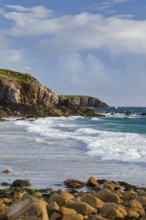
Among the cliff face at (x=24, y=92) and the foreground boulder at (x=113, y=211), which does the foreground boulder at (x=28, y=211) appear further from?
the cliff face at (x=24, y=92)

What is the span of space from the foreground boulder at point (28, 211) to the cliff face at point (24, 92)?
90.7 m

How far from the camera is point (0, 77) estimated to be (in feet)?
344

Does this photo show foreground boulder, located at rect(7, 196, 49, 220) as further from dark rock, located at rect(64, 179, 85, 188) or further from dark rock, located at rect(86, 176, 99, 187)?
dark rock, located at rect(86, 176, 99, 187)

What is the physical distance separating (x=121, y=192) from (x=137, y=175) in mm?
4382

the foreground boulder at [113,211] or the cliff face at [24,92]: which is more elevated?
the cliff face at [24,92]

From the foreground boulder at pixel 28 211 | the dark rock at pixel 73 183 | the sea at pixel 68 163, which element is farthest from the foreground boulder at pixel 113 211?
the sea at pixel 68 163

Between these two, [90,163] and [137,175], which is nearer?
[137,175]

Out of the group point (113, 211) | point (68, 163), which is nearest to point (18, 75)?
point (68, 163)

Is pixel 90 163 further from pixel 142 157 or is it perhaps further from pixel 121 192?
pixel 121 192

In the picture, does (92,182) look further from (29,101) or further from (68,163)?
(29,101)

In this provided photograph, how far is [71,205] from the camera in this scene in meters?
12.0

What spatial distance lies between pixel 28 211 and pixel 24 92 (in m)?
97.4

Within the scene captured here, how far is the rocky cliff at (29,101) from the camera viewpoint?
97.6 meters

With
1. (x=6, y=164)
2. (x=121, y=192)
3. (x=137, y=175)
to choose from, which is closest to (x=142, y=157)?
(x=137, y=175)
